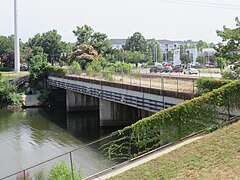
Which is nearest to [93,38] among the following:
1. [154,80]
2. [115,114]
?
[115,114]

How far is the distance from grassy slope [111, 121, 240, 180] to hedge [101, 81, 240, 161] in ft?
6.41

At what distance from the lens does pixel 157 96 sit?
25.9 meters

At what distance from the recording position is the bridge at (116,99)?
83.8 ft

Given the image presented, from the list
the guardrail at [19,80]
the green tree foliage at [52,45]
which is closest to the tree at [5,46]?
the green tree foliage at [52,45]

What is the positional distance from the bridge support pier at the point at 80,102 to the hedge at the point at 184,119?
117 feet

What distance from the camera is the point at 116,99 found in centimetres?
3412

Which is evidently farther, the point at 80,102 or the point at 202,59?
the point at 202,59

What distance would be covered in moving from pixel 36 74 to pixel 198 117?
166 feet

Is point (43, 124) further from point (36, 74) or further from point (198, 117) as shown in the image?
point (198, 117)

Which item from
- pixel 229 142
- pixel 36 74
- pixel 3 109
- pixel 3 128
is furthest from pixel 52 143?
pixel 36 74

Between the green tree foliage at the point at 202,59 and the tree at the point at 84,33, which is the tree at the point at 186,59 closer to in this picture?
the green tree foliage at the point at 202,59

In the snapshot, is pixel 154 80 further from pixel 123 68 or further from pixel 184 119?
pixel 123 68

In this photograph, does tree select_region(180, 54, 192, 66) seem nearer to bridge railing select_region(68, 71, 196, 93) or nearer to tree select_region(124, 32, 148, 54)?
tree select_region(124, 32, 148, 54)

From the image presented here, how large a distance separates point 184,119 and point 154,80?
1198 centimetres
